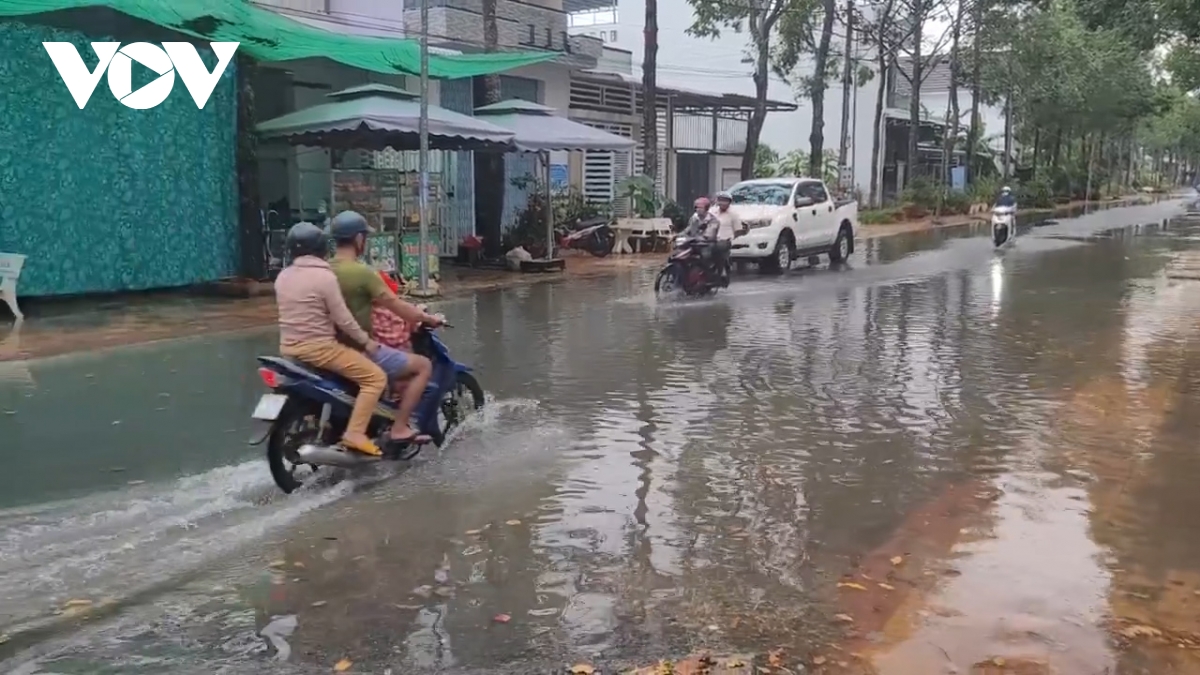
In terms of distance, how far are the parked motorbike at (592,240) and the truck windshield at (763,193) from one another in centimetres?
291

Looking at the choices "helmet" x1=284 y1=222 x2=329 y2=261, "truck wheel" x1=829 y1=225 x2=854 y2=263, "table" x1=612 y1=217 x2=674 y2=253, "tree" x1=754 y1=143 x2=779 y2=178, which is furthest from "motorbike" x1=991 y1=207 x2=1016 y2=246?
"helmet" x1=284 y1=222 x2=329 y2=261

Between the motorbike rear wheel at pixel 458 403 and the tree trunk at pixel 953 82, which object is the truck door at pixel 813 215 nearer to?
the motorbike rear wheel at pixel 458 403

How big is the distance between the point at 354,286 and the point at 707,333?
22.3ft

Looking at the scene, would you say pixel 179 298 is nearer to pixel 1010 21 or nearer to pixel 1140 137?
pixel 1010 21

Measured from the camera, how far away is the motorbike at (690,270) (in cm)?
1688

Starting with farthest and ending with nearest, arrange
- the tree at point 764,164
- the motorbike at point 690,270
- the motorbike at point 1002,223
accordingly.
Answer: the tree at point 764,164 → the motorbike at point 1002,223 → the motorbike at point 690,270

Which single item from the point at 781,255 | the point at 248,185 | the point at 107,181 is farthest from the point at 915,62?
the point at 107,181

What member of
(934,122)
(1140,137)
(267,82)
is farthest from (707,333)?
(1140,137)

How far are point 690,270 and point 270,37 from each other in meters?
6.66

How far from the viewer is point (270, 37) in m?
16.0

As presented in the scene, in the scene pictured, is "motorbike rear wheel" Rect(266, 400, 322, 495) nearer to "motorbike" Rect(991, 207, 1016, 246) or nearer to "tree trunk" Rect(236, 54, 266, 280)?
"tree trunk" Rect(236, 54, 266, 280)

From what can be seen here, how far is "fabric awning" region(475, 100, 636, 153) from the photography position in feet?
63.8

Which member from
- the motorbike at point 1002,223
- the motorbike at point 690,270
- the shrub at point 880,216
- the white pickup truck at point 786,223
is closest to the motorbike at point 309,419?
the motorbike at point 690,270

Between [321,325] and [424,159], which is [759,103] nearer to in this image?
[424,159]
